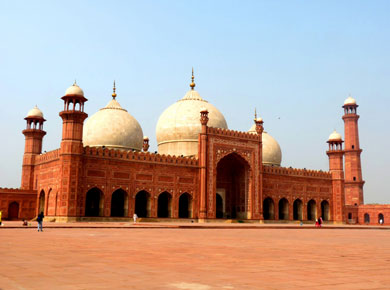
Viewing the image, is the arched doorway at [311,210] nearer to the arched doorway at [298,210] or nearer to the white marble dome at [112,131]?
the arched doorway at [298,210]

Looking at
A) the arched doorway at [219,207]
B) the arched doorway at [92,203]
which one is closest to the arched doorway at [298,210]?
the arched doorway at [219,207]

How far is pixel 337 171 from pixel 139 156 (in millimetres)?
19653

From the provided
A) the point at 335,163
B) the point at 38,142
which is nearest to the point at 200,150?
the point at 38,142

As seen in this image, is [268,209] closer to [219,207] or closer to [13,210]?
[219,207]

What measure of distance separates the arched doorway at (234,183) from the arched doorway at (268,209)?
111 inches

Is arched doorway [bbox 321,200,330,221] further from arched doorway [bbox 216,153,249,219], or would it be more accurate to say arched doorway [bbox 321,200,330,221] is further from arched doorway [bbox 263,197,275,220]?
arched doorway [bbox 216,153,249,219]

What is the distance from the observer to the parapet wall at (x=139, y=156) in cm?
2697

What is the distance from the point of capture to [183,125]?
34.8 metres

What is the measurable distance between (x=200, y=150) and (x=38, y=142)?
39.1 feet

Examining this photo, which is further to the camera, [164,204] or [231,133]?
[231,133]

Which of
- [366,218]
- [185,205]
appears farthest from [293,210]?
[366,218]
